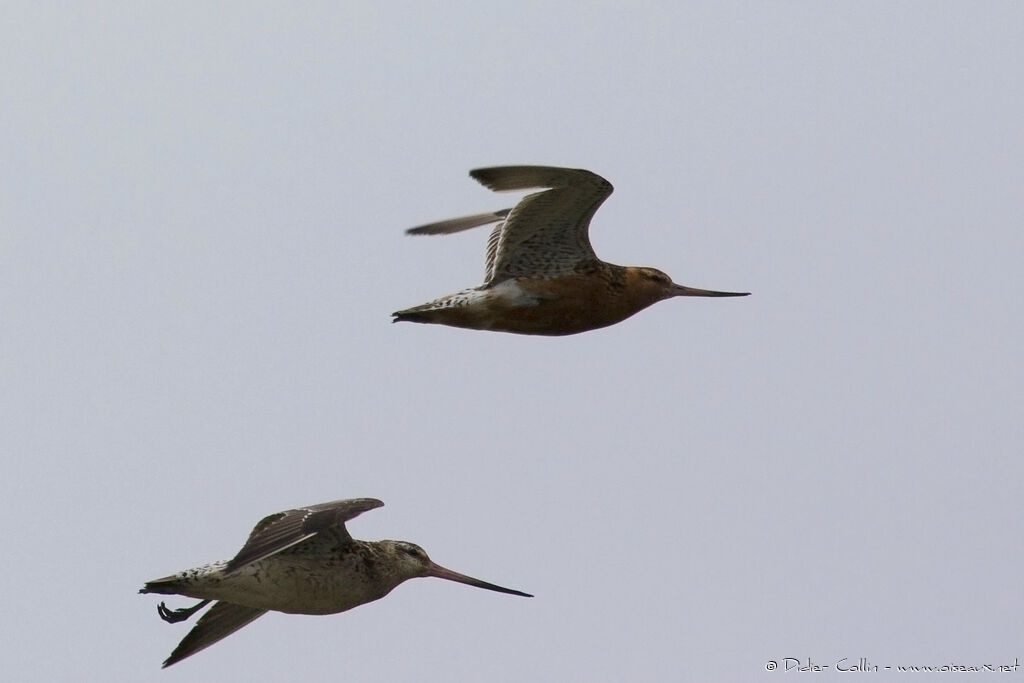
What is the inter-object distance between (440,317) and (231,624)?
291cm

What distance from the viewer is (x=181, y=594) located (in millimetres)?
14406

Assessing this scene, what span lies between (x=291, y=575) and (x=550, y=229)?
3558 mm

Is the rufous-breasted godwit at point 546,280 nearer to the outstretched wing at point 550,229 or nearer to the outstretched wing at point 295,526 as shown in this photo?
the outstretched wing at point 550,229

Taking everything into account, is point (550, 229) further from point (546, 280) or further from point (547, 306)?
point (547, 306)

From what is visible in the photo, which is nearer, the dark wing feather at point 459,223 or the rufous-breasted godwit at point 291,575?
the rufous-breasted godwit at point 291,575

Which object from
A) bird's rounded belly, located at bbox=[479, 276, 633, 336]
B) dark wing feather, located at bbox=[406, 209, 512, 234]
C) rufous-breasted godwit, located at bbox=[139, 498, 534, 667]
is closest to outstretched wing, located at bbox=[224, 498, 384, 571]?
rufous-breasted godwit, located at bbox=[139, 498, 534, 667]

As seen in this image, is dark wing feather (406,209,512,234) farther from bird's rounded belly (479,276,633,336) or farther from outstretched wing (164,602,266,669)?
outstretched wing (164,602,266,669)

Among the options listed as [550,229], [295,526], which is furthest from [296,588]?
[550,229]

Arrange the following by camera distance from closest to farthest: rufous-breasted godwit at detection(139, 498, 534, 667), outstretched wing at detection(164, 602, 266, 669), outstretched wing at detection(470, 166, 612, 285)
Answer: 1. rufous-breasted godwit at detection(139, 498, 534, 667)
2. outstretched wing at detection(164, 602, 266, 669)
3. outstretched wing at detection(470, 166, 612, 285)

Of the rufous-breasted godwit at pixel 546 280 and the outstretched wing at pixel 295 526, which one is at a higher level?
the rufous-breasted godwit at pixel 546 280

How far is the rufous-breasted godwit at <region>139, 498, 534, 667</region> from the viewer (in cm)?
1425

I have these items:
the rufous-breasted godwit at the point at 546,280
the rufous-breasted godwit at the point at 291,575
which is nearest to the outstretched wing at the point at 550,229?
the rufous-breasted godwit at the point at 546,280

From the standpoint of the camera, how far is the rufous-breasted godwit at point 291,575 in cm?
1425

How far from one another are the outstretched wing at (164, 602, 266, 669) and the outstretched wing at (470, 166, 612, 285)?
3.29 m
